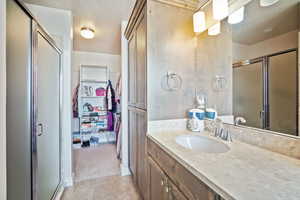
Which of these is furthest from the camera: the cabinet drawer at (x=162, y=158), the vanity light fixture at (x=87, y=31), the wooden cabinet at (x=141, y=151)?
the vanity light fixture at (x=87, y=31)

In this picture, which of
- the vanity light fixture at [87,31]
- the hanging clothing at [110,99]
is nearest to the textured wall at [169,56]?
the vanity light fixture at [87,31]

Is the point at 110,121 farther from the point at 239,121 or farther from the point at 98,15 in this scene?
the point at 239,121

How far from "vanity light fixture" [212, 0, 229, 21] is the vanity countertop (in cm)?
114

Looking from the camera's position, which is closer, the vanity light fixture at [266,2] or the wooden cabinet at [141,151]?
the vanity light fixture at [266,2]

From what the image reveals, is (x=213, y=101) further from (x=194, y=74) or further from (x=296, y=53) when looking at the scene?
(x=296, y=53)

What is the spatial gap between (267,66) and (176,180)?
0.97 meters

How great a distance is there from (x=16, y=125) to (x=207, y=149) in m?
1.37

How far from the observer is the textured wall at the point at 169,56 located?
4.40ft

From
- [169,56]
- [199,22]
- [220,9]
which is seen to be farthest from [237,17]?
[169,56]

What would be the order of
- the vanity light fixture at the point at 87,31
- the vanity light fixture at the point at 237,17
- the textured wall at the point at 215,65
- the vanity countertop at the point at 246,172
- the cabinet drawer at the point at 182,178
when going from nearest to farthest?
the vanity countertop at the point at 246,172 → the cabinet drawer at the point at 182,178 → the vanity light fixture at the point at 237,17 → the textured wall at the point at 215,65 → the vanity light fixture at the point at 87,31

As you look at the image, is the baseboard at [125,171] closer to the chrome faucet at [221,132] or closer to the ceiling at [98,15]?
the chrome faucet at [221,132]

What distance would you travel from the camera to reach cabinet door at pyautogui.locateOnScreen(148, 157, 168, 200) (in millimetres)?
959

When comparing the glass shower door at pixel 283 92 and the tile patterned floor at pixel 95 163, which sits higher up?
the glass shower door at pixel 283 92

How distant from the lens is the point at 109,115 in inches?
141
